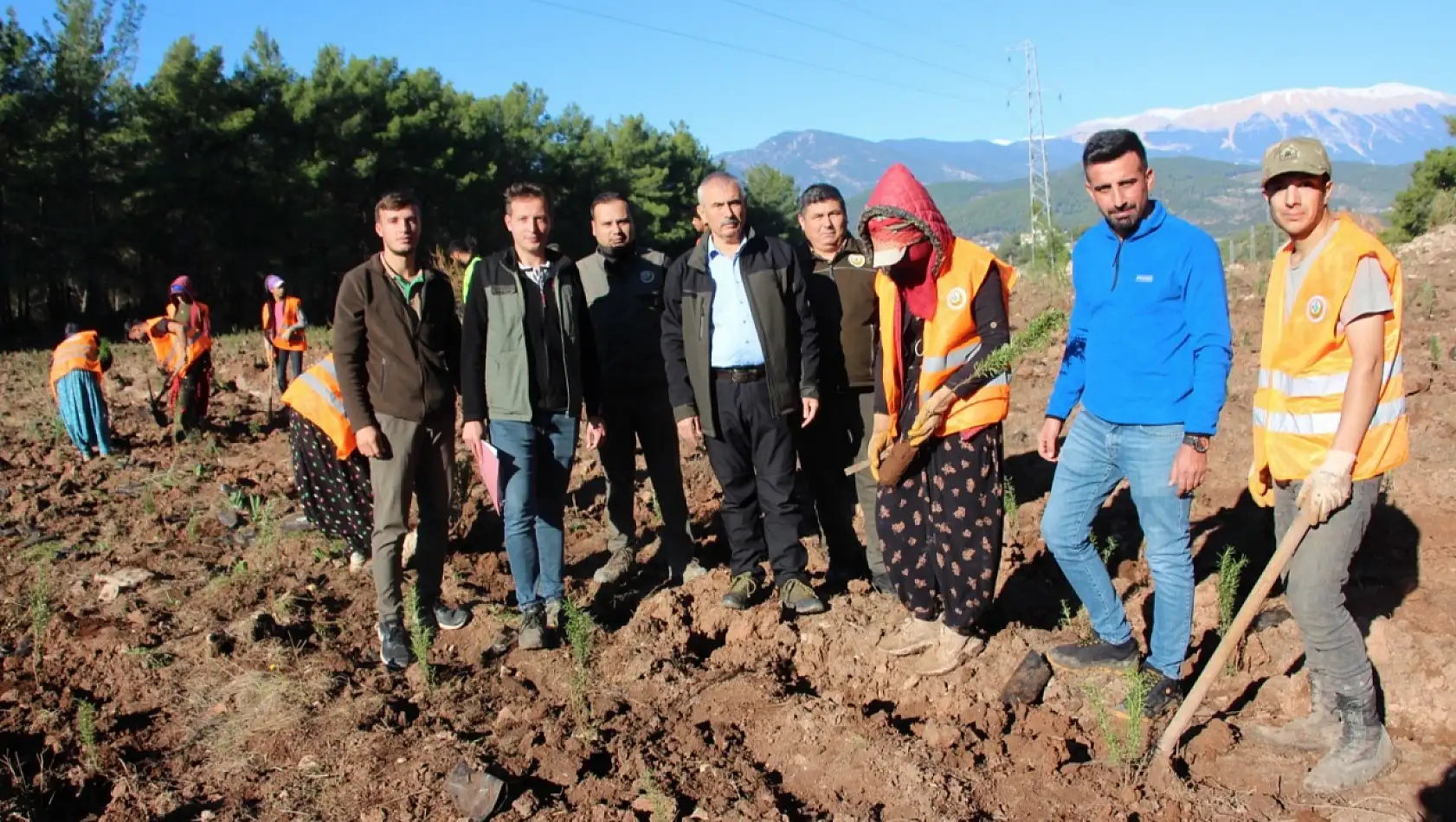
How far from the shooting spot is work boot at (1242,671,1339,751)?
2818mm

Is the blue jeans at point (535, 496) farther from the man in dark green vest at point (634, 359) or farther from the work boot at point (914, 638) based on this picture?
the work boot at point (914, 638)

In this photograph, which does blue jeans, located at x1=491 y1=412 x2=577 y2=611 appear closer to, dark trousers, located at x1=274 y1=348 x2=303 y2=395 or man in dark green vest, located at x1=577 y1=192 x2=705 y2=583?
man in dark green vest, located at x1=577 y1=192 x2=705 y2=583

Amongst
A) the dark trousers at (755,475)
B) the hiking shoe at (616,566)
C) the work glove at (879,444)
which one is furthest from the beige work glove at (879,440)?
the hiking shoe at (616,566)

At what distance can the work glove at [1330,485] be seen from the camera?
240 cm

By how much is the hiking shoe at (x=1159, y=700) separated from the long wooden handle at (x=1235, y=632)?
21 centimetres

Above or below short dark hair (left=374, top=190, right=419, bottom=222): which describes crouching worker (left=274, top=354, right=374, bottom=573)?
below

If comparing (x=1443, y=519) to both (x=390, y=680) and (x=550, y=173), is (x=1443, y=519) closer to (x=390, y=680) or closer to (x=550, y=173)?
(x=390, y=680)

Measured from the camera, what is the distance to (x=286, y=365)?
33.3 ft

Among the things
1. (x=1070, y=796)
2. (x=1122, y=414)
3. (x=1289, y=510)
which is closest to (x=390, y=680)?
(x=1070, y=796)

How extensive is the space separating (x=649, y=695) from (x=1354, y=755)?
209cm

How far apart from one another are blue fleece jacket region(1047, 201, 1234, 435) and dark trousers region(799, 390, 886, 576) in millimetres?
1245

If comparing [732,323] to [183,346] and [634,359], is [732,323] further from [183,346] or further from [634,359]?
[183,346]

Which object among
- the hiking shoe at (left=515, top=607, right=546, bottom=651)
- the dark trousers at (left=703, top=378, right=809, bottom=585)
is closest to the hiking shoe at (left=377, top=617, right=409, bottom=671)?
the hiking shoe at (left=515, top=607, right=546, bottom=651)

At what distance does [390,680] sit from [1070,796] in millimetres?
2400
